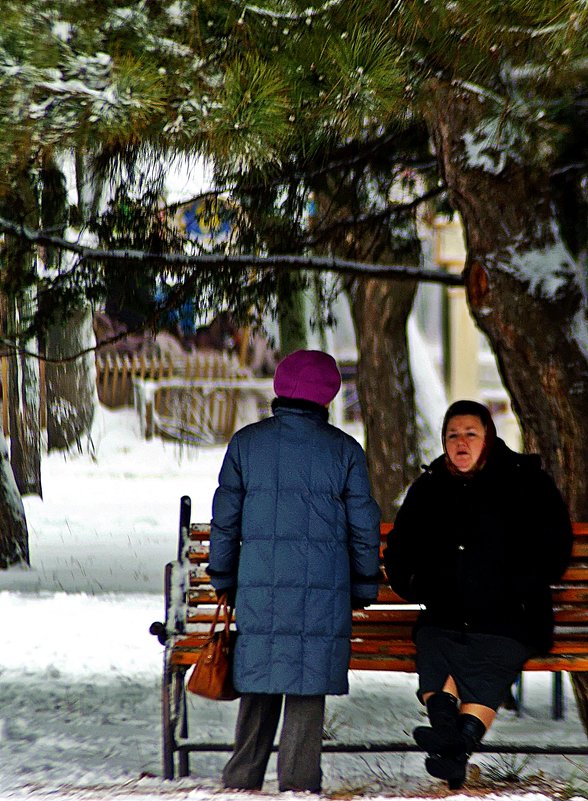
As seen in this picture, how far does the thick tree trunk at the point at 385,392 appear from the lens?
10.9 meters

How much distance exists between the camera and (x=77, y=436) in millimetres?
16047

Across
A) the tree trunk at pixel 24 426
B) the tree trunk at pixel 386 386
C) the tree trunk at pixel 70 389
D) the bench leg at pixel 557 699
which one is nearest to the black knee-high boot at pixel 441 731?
the bench leg at pixel 557 699

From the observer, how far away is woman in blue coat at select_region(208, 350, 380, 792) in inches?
140

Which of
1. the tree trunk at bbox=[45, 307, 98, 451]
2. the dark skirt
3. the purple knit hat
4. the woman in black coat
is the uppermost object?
the tree trunk at bbox=[45, 307, 98, 451]

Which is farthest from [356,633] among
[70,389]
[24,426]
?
[70,389]

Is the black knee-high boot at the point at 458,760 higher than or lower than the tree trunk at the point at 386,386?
lower

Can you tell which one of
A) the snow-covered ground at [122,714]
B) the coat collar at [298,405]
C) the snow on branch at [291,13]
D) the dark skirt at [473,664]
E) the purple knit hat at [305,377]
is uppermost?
the snow on branch at [291,13]

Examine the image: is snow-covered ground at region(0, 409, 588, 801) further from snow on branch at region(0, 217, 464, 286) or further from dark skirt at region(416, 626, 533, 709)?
snow on branch at region(0, 217, 464, 286)

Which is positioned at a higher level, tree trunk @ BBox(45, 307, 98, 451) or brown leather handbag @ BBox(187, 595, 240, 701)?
tree trunk @ BBox(45, 307, 98, 451)

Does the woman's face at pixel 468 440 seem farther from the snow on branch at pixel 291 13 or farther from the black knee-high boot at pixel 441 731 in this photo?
the snow on branch at pixel 291 13

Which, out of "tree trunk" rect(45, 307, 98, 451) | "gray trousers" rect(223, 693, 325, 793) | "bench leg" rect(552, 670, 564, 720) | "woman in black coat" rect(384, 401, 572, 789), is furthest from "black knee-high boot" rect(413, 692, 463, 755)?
"tree trunk" rect(45, 307, 98, 451)

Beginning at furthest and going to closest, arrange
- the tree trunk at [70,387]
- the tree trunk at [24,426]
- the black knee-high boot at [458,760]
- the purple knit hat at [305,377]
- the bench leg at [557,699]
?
the tree trunk at [70,387] → the tree trunk at [24,426] → the bench leg at [557,699] → the purple knit hat at [305,377] → the black knee-high boot at [458,760]

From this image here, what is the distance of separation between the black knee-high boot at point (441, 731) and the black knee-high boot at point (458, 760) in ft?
0.06

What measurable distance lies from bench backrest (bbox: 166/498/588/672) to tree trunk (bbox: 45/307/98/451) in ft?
35.0
